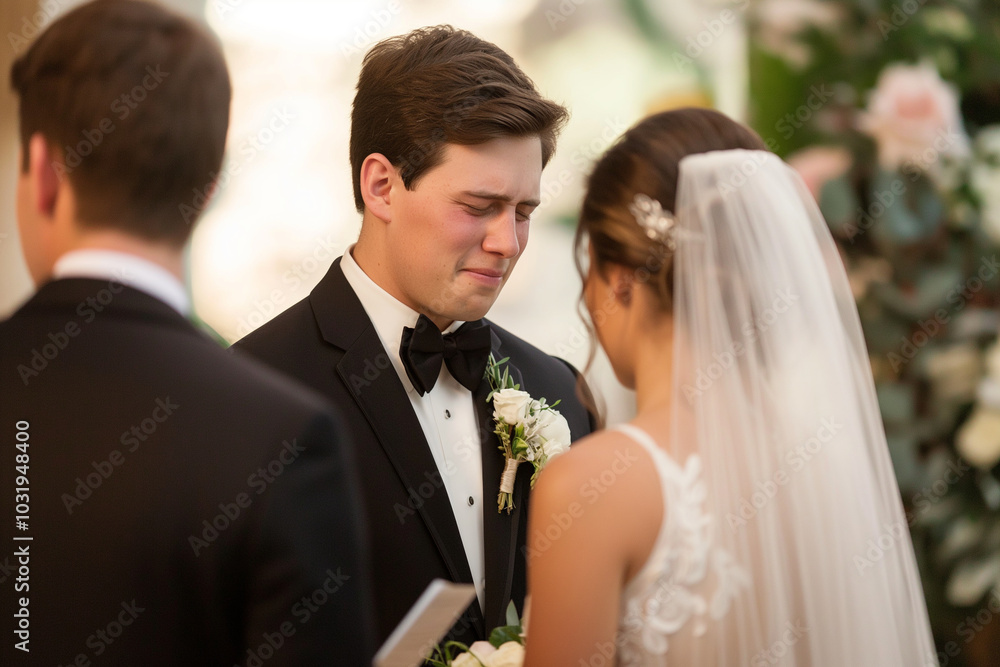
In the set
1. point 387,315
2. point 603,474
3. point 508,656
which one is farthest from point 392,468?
point 603,474

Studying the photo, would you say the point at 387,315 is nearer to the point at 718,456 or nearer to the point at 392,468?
the point at 392,468

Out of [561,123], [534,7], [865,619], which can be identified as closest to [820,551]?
[865,619]

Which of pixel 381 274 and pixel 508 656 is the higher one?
pixel 381 274

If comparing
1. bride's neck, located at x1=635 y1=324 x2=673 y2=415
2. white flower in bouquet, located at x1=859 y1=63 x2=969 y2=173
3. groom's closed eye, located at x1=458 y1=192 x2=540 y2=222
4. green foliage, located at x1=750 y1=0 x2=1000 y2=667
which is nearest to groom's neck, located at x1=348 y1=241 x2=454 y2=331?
Answer: groom's closed eye, located at x1=458 y1=192 x2=540 y2=222

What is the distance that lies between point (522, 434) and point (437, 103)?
2.70 ft

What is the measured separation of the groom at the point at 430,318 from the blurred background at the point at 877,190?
2.61 ft

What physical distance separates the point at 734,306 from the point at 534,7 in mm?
2210

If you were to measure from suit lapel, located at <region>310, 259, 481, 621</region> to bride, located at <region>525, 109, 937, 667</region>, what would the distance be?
2.15 ft

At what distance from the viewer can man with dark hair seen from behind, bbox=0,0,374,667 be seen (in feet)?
3.46

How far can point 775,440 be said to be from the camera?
1.44 metres

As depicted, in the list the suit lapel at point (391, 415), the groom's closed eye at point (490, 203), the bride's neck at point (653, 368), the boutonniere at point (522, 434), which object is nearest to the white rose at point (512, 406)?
the boutonniere at point (522, 434)

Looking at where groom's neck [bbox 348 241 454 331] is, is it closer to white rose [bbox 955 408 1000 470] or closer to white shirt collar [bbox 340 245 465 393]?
white shirt collar [bbox 340 245 465 393]

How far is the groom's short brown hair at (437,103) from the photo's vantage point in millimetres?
2145

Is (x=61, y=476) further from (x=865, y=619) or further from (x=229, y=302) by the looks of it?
(x=229, y=302)
